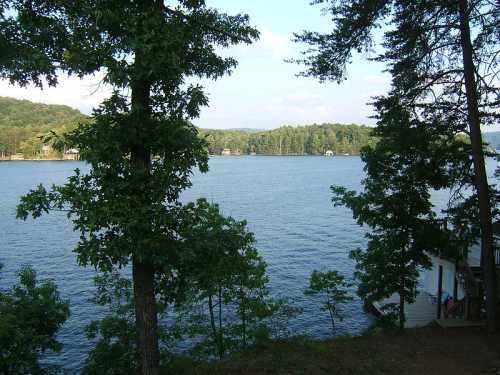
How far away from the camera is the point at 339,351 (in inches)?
437

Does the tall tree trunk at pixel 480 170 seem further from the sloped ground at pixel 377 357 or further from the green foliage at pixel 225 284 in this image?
the green foliage at pixel 225 284

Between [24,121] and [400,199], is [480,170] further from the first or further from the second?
[24,121]

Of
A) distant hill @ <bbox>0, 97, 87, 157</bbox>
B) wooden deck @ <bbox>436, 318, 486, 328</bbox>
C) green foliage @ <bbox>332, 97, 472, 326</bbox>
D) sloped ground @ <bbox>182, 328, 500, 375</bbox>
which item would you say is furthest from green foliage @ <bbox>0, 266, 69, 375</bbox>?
distant hill @ <bbox>0, 97, 87, 157</bbox>

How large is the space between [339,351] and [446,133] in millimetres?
7648

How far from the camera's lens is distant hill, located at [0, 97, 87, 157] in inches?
5704

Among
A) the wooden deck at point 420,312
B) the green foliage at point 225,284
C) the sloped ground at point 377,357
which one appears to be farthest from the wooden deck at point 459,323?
the green foliage at point 225,284

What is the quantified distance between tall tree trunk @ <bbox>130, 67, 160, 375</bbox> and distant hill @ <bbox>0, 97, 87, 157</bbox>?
13800 cm

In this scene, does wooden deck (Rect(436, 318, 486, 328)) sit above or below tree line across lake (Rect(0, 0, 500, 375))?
below

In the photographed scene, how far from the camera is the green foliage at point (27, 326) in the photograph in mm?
8148

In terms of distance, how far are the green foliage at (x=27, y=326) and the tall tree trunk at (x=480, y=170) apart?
38.0 ft

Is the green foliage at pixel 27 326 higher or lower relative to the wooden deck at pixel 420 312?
higher

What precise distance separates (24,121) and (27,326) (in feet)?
568

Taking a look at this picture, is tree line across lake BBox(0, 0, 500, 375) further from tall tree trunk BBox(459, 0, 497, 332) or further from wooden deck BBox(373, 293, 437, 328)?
wooden deck BBox(373, 293, 437, 328)

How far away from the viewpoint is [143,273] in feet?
24.5
